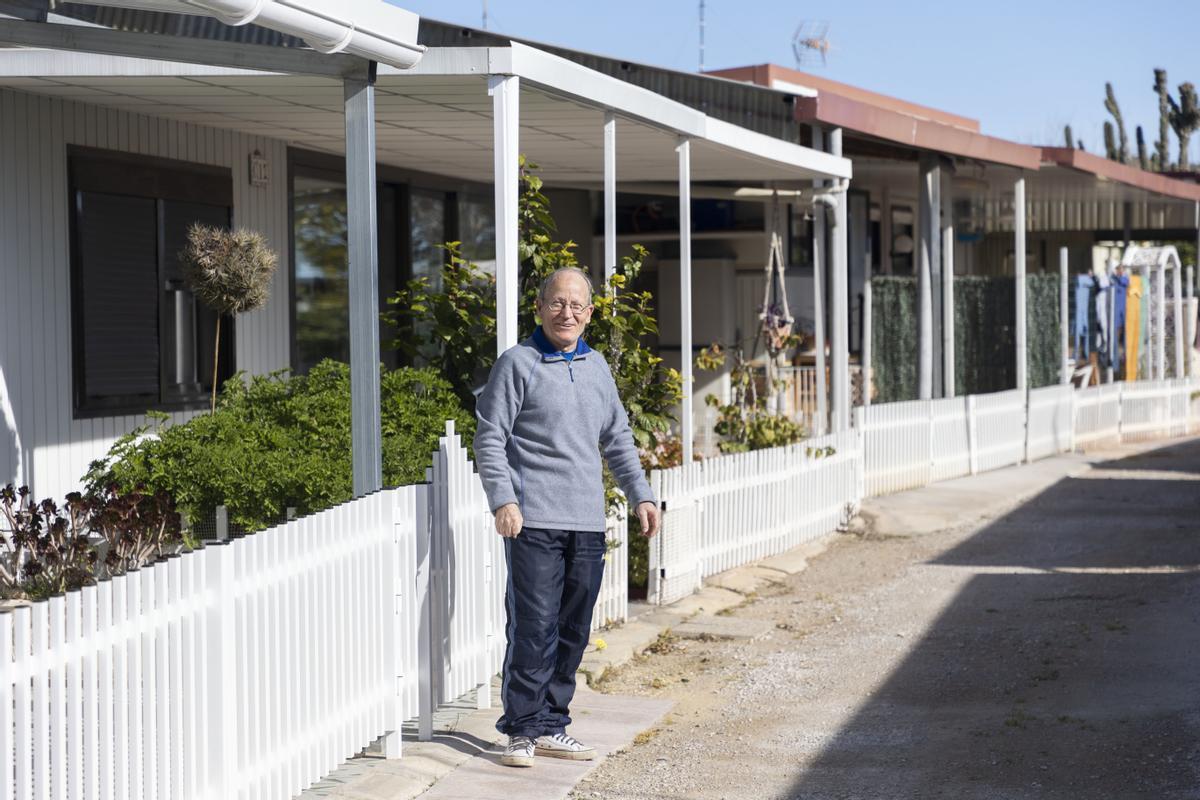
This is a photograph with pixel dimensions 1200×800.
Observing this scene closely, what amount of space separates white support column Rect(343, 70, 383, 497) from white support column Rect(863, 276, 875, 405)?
38.3 ft

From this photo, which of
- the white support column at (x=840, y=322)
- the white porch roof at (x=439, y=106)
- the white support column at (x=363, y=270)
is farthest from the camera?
the white support column at (x=840, y=322)

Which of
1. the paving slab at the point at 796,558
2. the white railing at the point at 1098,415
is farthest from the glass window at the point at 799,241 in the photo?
the paving slab at the point at 796,558

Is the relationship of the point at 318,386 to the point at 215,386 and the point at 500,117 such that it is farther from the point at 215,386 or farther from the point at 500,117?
the point at 500,117

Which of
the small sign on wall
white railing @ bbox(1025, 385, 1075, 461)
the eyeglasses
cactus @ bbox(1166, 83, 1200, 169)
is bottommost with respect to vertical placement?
white railing @ bbox(1025, 385, 1075, 461)

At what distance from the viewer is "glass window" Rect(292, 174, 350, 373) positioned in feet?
38.5

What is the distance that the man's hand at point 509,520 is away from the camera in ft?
18.1

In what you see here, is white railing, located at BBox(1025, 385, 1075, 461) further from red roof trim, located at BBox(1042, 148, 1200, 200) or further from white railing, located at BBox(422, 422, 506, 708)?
white railing, located at BBox(422, 422, 506, 708)

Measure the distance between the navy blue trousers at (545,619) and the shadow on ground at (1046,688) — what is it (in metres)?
0.99

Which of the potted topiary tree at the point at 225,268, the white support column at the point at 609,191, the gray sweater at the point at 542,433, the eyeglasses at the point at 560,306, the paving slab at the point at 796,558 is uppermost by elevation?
the white support column at the point at 609,191

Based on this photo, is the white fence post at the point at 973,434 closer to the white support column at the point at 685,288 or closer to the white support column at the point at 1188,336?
the white support column at the point at 685,288

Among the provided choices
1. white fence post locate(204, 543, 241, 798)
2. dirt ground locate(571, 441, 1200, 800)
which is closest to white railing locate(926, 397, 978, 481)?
dirt ground locate(571, 441, 1200, 800)

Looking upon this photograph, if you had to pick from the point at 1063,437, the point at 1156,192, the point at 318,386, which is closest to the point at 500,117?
the point at 318,386

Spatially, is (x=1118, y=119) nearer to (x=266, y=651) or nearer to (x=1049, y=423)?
(x=1049, y=423)

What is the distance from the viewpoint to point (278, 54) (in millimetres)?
5914
